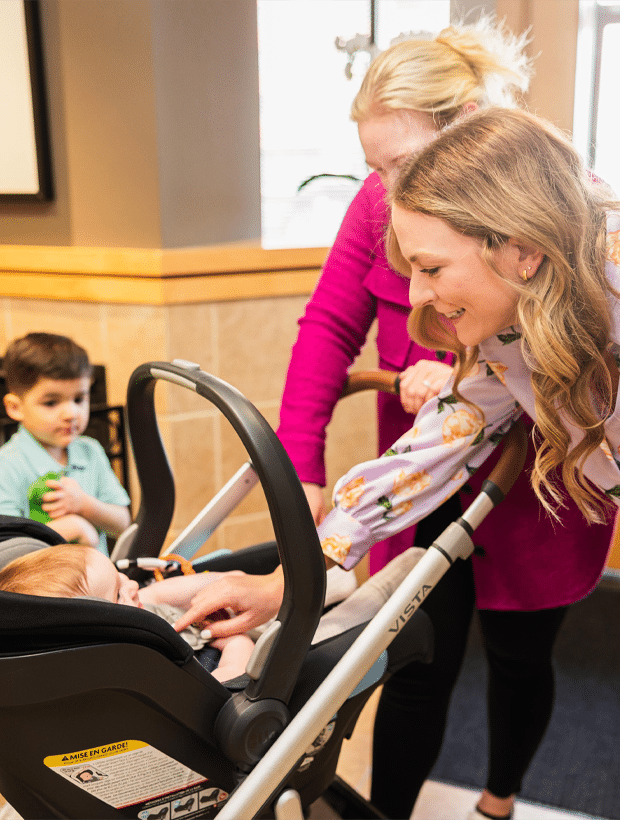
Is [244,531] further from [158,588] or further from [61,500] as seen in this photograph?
[158,588]

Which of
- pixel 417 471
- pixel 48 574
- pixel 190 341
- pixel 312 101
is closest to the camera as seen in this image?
pixel 48 574

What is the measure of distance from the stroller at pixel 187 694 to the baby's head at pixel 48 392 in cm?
66

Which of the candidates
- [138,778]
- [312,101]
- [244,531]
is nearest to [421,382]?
[138,778]

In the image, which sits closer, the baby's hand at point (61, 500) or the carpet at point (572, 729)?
the baby's hand at point (61, 500)

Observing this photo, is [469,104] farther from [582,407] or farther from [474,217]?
[582,407]

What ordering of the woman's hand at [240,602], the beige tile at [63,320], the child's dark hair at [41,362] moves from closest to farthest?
the woman's hand at [240,602], the child's dark hair at [41,362], the beige tile at [63,320]

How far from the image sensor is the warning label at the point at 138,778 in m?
0.76

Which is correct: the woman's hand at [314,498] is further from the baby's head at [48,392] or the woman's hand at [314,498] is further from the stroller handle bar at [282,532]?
the baby's head at [48,392]

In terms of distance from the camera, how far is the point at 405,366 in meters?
1.19

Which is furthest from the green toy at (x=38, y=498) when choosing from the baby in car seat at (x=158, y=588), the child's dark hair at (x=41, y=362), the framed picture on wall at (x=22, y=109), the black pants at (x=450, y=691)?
the framed picture on wall at (x=22, y=109)

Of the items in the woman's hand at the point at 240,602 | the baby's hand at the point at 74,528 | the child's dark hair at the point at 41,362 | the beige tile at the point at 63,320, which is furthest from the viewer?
the beige tile at the point at 63,320

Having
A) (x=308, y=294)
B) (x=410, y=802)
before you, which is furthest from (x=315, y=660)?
(x=308, y=294)

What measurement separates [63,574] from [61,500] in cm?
58

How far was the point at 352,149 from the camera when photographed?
7.67ft
